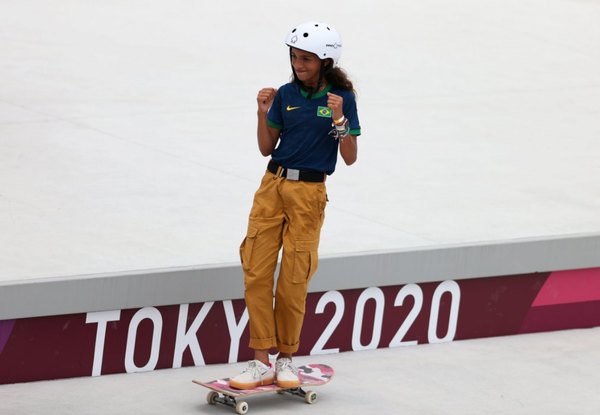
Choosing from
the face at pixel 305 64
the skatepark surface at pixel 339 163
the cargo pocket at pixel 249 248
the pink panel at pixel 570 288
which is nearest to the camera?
the face at pixel 305 64

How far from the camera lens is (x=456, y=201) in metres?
9.43

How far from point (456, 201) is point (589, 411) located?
2.53 m

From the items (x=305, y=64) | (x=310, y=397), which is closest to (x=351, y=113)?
(x=305, y=64)

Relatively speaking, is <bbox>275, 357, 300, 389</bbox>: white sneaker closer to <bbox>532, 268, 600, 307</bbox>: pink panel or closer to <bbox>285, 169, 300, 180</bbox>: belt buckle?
<bbox>285, 169, 300, 180</bbox>: belt buckle

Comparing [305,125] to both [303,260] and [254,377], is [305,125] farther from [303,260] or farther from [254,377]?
[254,377]

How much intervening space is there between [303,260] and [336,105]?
2.41 ft

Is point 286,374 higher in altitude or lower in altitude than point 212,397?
higher

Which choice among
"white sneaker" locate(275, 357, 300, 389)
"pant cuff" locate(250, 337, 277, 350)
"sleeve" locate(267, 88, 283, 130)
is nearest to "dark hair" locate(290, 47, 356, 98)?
"sleeve" locate(267, 88, 283, 130)

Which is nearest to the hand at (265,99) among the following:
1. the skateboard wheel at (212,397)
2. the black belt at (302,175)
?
the black belt at (302,175)

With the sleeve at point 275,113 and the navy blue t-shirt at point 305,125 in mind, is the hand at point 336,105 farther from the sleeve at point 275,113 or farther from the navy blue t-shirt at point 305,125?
the sleeve at point 275,113

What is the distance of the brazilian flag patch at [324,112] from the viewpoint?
673 centimetres

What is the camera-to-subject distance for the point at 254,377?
685 centimetres

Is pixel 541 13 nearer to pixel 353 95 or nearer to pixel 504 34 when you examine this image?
pixel 504 34

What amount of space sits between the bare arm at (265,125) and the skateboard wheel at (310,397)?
1136 millimetres
